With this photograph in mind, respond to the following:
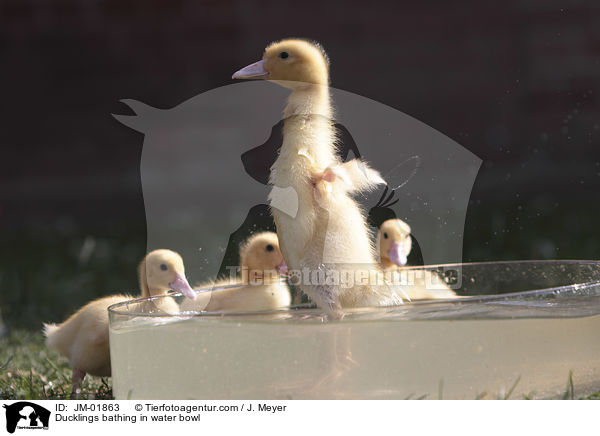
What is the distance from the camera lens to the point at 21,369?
226 centimetres

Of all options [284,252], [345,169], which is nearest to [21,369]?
[284,252]

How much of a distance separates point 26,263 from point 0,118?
290 centimetres

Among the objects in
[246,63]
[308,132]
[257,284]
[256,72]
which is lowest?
[257,284]

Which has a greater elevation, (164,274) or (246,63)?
(246,63)

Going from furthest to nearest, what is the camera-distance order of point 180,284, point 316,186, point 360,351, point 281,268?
point 281,268 < point 180,284 < point 316,186 < point 360,351

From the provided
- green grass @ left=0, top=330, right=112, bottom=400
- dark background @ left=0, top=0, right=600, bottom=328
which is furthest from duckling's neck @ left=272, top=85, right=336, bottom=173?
dark background @ left=0, top=0, right=600, bottom=328

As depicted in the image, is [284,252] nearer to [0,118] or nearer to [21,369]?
[21,369]

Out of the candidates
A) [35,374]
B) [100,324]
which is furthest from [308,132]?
[35,374]

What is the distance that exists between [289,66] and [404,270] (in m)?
0.68

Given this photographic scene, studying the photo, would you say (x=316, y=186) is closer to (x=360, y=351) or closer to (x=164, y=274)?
(x=360, y=351)

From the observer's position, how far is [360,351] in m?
1.43

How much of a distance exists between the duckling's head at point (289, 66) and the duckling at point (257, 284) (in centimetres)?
50
